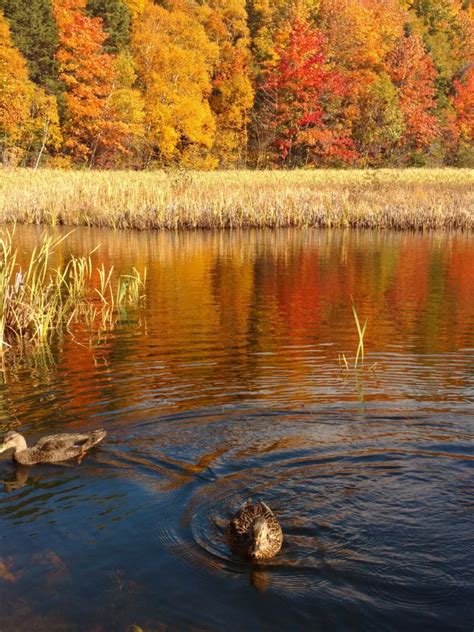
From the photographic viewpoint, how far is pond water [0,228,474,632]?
427cm

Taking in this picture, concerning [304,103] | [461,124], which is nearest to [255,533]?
[304,103]

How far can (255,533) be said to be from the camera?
4441 mm

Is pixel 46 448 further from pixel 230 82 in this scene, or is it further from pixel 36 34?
pixel 230 82

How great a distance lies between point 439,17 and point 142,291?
8172 cm

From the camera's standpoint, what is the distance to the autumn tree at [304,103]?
55.7 m

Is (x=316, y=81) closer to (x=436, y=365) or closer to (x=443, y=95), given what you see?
(x=443, y=95)

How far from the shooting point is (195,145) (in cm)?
5544

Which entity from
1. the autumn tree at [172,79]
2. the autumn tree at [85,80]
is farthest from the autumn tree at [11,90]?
the autumn tree at [172,79]

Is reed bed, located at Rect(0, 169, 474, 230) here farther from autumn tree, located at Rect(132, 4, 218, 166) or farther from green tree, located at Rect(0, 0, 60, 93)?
autumn tree, located at Rect(132, 4, 218, 166)

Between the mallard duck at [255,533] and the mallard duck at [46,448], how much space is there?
192 centimetres

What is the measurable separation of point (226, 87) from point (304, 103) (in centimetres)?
702

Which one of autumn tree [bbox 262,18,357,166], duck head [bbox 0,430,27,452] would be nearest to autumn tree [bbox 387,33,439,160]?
autumn tree [bbox 262,18,357,166]

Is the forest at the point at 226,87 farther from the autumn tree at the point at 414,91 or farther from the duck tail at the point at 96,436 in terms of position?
the duck tail at the point at 96,436

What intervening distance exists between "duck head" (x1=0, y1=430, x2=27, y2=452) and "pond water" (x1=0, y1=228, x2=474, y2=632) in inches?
10.9
